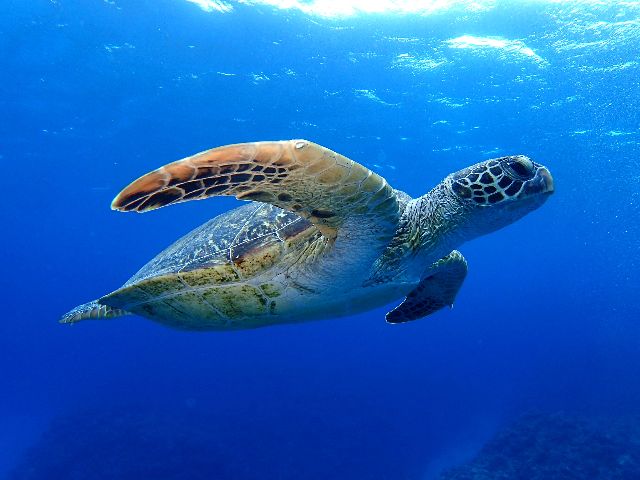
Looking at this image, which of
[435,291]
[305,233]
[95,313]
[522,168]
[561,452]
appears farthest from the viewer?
[561,452]

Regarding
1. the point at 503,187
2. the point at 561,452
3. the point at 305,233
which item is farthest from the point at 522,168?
the point at 561,452

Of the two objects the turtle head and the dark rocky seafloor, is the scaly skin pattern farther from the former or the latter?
the dark rocky seafloor

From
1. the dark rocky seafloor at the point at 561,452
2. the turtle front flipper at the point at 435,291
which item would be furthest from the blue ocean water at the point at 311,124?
the turtle front flipper at the point at 435,291

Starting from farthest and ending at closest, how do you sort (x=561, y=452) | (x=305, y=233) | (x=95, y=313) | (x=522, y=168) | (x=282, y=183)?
(x=561, y=452)
(x=95, y=313)
(x=305, y=233)
(x=522, y=168)
(x=282, y=183)

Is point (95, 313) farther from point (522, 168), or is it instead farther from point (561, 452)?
point (561, 452)

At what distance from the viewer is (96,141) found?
20.8 metres

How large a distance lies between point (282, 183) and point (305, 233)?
3.20 feet

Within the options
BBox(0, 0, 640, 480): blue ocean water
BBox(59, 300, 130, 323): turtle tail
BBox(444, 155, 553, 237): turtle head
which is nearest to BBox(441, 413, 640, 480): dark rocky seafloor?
BBox(0, 0, 640, 480): blue ocean water

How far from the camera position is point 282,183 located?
2191 millimetres

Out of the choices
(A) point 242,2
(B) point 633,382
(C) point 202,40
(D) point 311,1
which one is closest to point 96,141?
(C) point 202,40

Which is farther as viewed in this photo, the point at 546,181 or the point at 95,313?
the point at 95,313

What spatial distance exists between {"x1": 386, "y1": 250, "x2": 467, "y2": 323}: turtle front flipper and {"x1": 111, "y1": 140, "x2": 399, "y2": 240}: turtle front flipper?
1.96 metres

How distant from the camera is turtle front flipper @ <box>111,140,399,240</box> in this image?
1837mm

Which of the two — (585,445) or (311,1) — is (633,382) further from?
(311,1)
